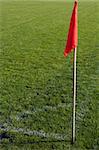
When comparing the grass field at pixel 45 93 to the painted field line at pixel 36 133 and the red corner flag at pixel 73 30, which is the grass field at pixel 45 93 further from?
the red corner flag at pixel 73 30

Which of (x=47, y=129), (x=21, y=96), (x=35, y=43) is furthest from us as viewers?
(x=35, y=43)

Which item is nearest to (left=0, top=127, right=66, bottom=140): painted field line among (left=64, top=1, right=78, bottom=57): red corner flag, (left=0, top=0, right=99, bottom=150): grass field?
(left=0, top=0, right=99, bottom=150): grass field

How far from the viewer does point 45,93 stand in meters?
6.79

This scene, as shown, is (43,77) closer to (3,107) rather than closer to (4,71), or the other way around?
(4,71)

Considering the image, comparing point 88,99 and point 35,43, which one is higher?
point 35,43

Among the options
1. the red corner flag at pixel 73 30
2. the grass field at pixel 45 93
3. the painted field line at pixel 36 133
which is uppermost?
the red corner flag at pixel 73 30

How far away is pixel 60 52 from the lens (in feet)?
34.0

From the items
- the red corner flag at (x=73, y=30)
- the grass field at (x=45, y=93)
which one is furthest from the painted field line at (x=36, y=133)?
the red corner flag at (x=73, y=30)

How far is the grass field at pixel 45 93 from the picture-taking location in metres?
5.04

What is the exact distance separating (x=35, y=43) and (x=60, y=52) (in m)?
1.60

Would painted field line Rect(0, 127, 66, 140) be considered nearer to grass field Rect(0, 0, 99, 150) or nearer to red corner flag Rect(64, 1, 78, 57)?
grass field Rect(0, 0, 99, 150)

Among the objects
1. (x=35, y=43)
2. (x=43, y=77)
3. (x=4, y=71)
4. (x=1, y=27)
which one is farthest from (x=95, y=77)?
(x=1, y=27)

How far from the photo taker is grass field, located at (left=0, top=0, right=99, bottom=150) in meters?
5.04

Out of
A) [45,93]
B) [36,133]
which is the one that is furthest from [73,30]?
[45,93]
